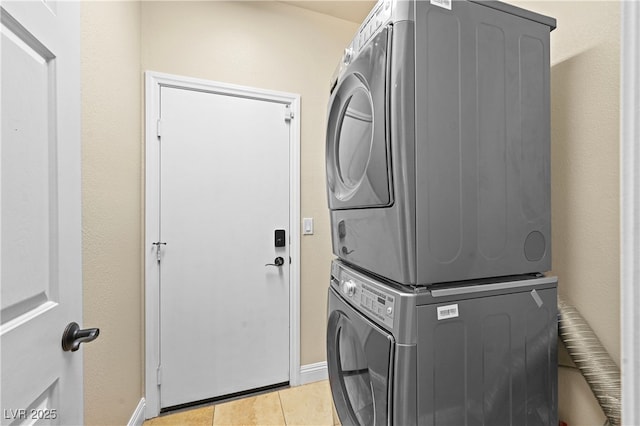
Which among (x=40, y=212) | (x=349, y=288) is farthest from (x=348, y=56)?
(x=40, y=212)

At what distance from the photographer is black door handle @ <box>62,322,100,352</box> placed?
766mm

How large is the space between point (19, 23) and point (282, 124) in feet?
5.55

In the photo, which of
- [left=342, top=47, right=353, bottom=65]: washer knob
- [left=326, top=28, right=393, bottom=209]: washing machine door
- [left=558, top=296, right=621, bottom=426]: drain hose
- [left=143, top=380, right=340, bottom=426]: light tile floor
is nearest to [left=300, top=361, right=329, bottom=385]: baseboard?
[left=143, top=380, right=340, bottom=426]: light tile floor

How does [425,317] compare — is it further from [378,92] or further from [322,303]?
[322,303]

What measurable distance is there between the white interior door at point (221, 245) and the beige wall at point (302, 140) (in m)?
0.16

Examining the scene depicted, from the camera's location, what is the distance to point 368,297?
0.94m

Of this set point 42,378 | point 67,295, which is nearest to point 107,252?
point 67,295

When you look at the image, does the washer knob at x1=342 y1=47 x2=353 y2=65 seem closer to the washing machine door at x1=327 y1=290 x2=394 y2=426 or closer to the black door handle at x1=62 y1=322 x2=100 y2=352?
the washing machine door at x1=327 y1=290 x2=394 y2=426

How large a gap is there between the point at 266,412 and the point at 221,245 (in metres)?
1.11

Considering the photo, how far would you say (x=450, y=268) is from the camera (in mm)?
824

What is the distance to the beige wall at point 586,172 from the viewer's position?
2.97 feet

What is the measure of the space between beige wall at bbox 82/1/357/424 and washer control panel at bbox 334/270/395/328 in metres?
1.02

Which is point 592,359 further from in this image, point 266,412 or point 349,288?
point 266,412

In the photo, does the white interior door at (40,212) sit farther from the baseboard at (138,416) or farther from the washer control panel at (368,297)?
the baseboard at (138,416)
